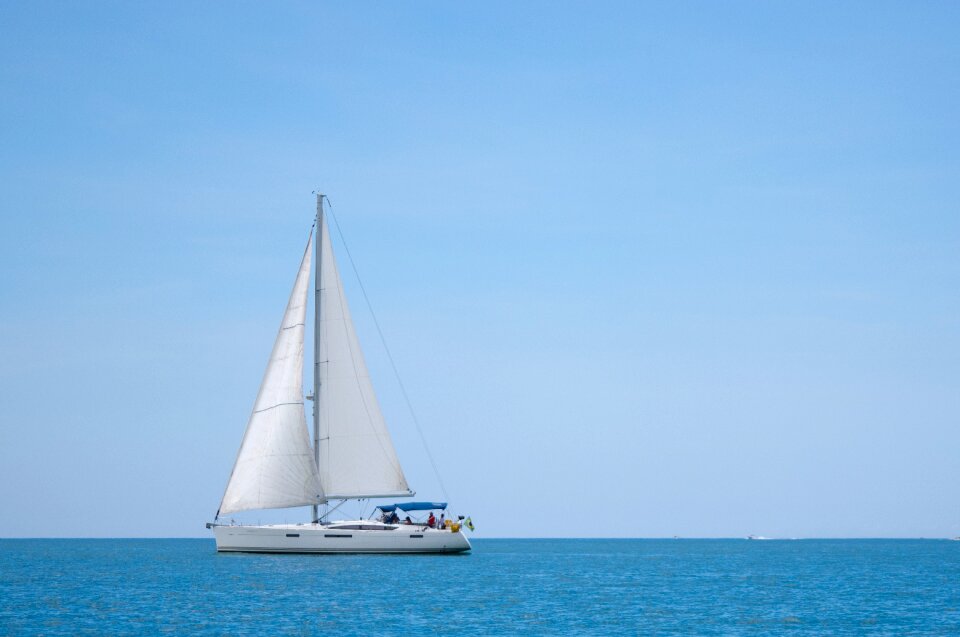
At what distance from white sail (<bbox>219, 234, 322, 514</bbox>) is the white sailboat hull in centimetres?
143

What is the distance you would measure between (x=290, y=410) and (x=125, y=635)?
102 feet

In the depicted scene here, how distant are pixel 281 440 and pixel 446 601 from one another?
21.0 metres

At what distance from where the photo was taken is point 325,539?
232 ft

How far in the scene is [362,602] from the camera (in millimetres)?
52094

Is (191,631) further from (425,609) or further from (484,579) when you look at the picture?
(484,579)

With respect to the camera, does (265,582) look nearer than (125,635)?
No

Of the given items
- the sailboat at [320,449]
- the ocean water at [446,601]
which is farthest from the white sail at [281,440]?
the ocean water at [446,601]

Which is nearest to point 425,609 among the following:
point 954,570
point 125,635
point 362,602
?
point 362,602

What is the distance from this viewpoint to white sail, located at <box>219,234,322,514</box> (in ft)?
233

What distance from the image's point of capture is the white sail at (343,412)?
237ft

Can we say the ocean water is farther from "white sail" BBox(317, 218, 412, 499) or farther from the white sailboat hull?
"white sail" BBox(317, 218, 412, 499)

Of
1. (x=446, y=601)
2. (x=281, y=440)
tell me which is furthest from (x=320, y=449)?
(x=446, y=601)

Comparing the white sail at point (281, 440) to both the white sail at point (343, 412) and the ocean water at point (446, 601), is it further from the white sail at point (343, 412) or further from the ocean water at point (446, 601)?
the ocean water at point (446, 601)

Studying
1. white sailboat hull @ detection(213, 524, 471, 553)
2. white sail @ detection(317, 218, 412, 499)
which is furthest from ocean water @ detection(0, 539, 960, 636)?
white sail @ detection(317, 218, 412, 499)
